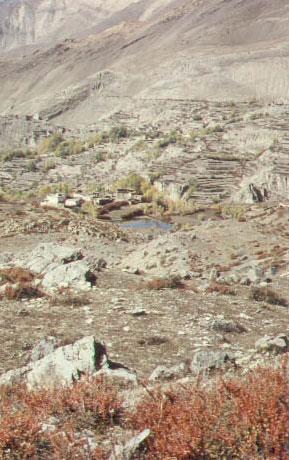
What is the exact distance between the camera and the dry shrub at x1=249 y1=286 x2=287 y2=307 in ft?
27.6

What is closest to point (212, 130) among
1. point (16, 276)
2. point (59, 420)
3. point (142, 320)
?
point (16, 276)

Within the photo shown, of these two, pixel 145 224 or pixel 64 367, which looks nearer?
pixel 64 367

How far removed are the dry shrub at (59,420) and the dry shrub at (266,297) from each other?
504 cm

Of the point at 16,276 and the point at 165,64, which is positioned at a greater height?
the point at 165,64

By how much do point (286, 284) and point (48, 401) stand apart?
7.16 meters

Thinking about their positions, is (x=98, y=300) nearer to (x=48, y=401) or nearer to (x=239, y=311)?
(x=239, y=311)

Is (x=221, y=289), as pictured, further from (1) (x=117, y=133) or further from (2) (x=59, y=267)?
(1) (x=117, y=133)

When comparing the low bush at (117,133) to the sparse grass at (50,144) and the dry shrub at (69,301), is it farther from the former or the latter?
the dry shrub at (69,301)

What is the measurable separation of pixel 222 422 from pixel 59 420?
3.85 feet

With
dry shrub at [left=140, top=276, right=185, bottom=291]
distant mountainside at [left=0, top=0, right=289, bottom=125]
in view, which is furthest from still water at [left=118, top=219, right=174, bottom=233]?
distant mountainside at [left=0, top=0, right=289, bottom=125]

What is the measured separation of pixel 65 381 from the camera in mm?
4262

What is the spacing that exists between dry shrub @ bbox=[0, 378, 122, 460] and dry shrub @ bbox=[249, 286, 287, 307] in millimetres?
5040

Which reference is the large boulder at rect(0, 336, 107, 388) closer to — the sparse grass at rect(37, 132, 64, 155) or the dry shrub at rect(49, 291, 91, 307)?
the dry shrub at rect(49, 291, 91, 307)

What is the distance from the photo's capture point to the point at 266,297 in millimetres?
8445
